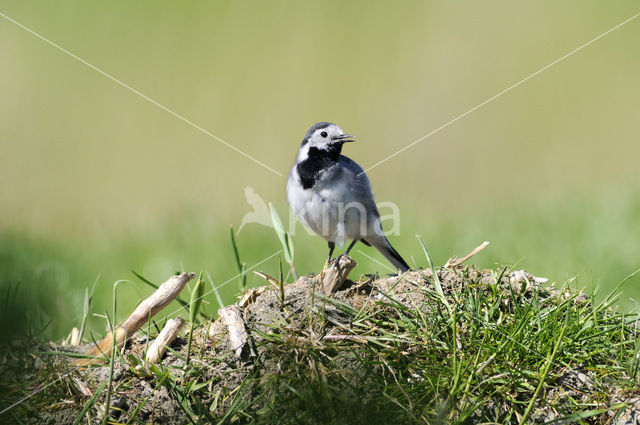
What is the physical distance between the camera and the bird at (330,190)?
501 cm

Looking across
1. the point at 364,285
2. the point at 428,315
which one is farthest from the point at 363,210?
the point at 428,315

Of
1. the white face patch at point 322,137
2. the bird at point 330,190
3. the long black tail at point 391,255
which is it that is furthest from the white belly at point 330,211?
the long black tail at point 391,255

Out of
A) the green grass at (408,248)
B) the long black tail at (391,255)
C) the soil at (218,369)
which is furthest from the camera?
the long black tail at (391,255)

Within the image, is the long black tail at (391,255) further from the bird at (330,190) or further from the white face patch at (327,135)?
the white face patch at (327,135)

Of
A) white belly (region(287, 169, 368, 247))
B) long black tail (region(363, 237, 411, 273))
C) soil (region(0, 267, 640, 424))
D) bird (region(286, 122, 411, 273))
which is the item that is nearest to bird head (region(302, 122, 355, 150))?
bird (region(286, 122, 411, 273))

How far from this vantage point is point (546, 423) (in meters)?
2.38

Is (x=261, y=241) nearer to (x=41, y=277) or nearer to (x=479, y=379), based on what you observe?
(x=479, y=379)

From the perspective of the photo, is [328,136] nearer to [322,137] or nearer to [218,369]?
[322,137]

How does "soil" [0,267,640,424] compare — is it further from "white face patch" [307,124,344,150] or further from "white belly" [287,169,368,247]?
"white face patch" [307,124,344,150]

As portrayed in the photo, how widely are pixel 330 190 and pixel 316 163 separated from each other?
0.95ft

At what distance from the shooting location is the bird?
5.01 metres

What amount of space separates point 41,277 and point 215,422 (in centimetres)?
89

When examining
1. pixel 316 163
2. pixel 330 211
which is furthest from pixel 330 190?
pixel 316 163

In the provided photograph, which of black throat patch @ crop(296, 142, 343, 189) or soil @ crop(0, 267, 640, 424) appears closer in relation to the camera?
soil @ crop(0, 267, 640, 424)
